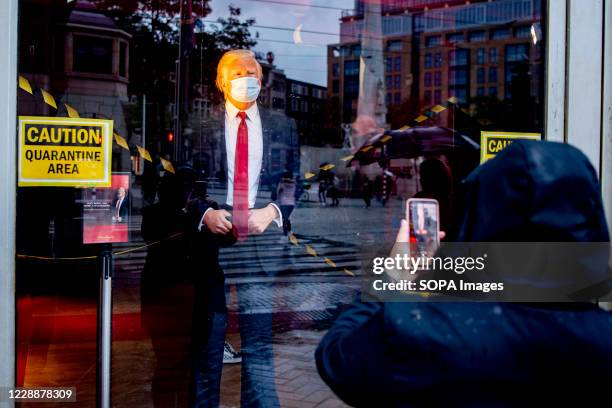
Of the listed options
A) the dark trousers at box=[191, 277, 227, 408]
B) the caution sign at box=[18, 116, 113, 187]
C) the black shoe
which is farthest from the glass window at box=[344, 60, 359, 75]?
the caution sign at box=[18, 116, 113, 187]

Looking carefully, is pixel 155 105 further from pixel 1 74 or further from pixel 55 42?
pixel 1 74

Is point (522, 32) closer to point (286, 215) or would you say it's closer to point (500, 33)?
point (500, 33)

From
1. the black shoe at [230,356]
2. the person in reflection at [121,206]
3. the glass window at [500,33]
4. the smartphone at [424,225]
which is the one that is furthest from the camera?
the glass window at [500,33]

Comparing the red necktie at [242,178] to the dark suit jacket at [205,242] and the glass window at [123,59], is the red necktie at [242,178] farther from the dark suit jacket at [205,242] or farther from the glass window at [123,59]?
the glass window at [123,59]

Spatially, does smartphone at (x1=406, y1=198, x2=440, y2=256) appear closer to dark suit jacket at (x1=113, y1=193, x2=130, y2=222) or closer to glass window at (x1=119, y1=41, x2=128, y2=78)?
dark suit jacket at (x1=113, y1=193, x2=130, y2=222)

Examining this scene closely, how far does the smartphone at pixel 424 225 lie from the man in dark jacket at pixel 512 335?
0.63 m

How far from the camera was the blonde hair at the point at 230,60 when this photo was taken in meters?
4.16

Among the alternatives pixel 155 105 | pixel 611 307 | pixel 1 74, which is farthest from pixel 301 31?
pixel 611 307

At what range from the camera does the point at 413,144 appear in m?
6.04

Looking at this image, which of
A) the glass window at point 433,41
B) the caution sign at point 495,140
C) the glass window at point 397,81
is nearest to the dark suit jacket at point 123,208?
the caution sign at point 495,140

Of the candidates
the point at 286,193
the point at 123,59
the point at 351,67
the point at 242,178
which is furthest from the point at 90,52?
the point at 351,67

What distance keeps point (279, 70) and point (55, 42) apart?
1.63m

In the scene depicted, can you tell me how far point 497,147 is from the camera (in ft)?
11.6

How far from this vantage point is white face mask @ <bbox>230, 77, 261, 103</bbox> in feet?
13.2
